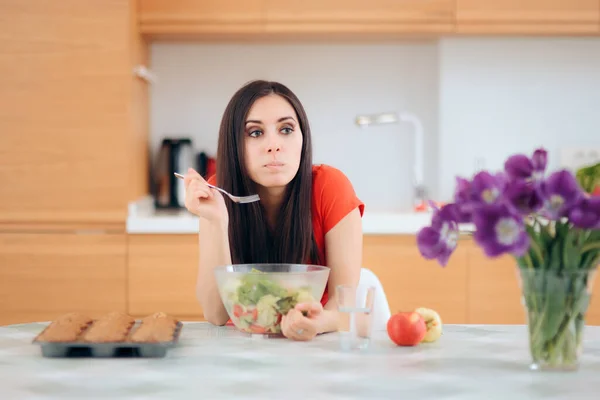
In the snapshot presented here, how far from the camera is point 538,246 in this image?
3.85 ft

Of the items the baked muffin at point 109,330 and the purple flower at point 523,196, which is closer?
the purple flower at point 523,196

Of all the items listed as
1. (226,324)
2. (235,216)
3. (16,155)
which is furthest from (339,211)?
(16,155)

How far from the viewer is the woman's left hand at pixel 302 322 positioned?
1.42 m

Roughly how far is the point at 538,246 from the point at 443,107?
8.17ft

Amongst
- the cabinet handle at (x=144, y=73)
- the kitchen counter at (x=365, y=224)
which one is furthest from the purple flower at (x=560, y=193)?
the cabinet handle at (x=144, y=73)

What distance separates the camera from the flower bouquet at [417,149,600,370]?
43.1 inches

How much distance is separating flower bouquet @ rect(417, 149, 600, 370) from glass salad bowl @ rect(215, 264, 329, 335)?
308mm

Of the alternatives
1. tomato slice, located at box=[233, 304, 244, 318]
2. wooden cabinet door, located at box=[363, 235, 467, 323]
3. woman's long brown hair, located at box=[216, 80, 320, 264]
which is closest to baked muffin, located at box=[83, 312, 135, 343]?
tomato slice, located at box=[233, 304, 244, 318]

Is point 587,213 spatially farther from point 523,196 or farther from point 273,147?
point 273,147

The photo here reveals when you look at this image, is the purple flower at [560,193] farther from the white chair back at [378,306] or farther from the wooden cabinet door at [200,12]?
the wooden cabinet door at [200,12]

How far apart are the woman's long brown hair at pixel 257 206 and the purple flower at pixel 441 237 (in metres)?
0.70

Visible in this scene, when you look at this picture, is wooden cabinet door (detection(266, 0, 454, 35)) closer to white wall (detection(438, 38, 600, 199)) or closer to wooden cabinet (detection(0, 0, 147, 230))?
white wall (detection(438, 38, 600, 199))

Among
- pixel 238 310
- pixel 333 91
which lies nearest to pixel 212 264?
pixel 238 310

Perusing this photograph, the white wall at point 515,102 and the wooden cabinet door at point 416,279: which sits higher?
the white wall at point 515,102
